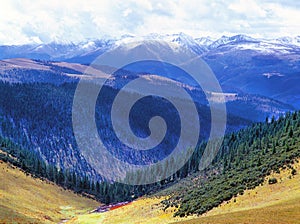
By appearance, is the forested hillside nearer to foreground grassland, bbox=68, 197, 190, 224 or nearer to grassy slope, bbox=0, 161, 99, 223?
foreground grassland, bbox=68, 197, 190, 224

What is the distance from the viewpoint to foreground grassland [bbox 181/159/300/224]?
42775mm

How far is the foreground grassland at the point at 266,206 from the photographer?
140 feet

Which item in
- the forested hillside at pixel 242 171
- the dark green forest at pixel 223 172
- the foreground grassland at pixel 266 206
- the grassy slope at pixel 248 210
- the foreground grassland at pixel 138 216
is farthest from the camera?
A: the foreground grassland at pixel 138 216

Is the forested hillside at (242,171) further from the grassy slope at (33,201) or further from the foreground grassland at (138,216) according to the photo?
the grassy slope at (33,201)

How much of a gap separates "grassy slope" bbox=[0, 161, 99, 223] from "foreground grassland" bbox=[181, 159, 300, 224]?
36312mm

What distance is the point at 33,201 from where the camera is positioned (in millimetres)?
96875

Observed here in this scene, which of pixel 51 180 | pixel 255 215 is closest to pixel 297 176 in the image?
pixel 255 215

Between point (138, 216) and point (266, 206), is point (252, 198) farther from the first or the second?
point (138, 216)

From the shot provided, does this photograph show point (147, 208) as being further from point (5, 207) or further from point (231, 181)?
point (5, 207)

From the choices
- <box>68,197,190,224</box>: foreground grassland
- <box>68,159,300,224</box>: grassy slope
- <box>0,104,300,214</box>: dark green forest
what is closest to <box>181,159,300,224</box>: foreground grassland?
<box>68,159,300,224</box>: grassy slope

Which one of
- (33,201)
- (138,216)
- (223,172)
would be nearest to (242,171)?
(223,172)

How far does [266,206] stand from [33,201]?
64.9 m

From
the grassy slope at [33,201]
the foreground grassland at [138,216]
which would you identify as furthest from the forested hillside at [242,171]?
the grassy slope at [33,201]

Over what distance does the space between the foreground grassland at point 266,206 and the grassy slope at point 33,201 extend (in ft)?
119
